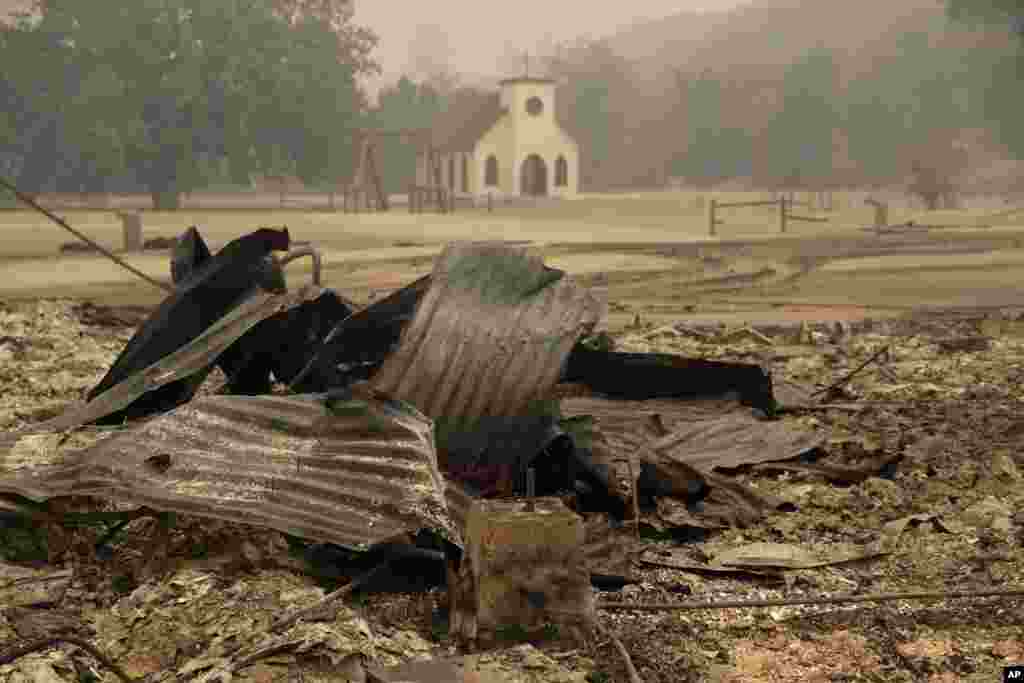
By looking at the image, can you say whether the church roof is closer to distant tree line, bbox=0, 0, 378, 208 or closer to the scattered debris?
distant tree line, bbox=0, 0, 378, 208

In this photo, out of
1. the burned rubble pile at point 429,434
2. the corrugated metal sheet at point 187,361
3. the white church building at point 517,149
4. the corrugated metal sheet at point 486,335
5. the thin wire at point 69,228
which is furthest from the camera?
the white church building at point 517,149

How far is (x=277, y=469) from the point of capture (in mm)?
4543

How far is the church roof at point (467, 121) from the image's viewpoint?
204ft

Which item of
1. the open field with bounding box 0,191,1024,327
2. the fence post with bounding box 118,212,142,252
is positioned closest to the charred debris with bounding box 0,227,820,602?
the open field with bounding box 0,191,1024,327

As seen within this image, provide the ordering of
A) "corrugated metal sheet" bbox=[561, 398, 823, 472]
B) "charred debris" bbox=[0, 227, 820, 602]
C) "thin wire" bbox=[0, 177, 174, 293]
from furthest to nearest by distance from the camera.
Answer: "corrugated metal sheet" bbox=[561, 398, 823, 472], "thin wire" bbox=[0, 177, 174, 293], "charred debris" bbox=[0, 227, 820, 602]

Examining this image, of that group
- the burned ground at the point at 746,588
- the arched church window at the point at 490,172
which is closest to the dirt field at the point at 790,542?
the burned ground at the point at 746,588

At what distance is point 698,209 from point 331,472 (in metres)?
42.7

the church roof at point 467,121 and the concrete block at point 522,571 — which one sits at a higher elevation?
the church roof at point 467,121

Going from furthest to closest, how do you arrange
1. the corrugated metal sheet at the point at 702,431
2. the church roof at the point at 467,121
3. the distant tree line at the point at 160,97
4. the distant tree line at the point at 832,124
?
1. the distant tree line at the point at 832,124
2. the church roof at the point at 467,121
3. the distant tree line at the point at 160,97
4. the corrugated metal sheet at the point at 702,431

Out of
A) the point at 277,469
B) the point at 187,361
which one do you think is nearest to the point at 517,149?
the point at 187,361

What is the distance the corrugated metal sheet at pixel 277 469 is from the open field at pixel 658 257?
925 cm

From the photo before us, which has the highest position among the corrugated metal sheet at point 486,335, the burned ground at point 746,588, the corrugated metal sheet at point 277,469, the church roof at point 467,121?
the church roof at point 467,121

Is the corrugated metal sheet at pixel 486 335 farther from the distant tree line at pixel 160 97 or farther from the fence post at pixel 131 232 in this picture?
the distant tree line at pixel 160 97

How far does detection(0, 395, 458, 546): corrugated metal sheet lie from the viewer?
4.27m
